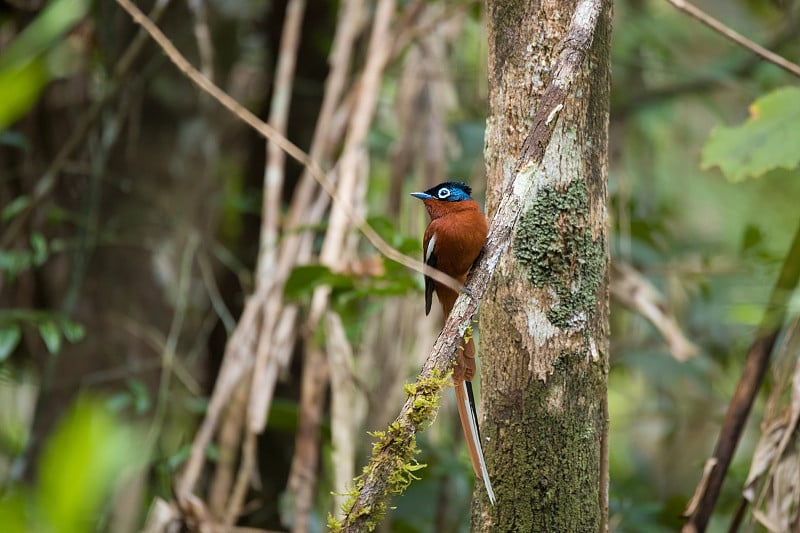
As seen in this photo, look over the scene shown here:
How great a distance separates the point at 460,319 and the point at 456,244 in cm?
100

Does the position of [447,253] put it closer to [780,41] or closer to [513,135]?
[513,135]

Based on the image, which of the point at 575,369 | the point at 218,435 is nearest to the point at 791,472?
the point at 575,369

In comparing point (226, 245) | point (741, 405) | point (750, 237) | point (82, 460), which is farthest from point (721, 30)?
point (226, 245)

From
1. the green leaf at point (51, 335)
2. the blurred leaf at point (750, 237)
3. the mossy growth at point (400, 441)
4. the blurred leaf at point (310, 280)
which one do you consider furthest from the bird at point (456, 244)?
the blurred leaf at point (750, 237)

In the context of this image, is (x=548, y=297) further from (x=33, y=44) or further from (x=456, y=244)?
(x=33, y=44)

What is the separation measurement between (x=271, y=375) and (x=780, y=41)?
130 inches

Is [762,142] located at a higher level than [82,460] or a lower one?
higher

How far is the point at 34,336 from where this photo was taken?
4297 mm

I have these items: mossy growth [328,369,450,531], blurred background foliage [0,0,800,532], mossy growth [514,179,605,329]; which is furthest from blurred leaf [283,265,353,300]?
mossy growth [328,369,450,531]

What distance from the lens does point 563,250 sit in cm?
167

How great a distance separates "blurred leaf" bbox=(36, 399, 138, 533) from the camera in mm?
590

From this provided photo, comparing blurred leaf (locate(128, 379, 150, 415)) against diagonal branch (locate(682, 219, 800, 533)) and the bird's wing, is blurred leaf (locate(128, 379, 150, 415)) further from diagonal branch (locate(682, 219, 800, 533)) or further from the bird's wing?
diagonal branch (locate(682, 219, 800, 533))

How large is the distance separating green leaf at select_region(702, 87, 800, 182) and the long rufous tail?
121 cm

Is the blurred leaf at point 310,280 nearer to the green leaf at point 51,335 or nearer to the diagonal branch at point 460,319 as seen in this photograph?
the green leaf at point 51,335
